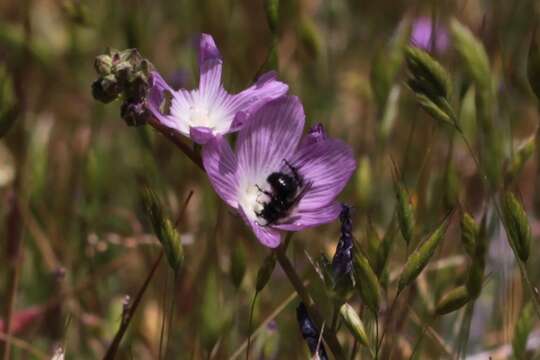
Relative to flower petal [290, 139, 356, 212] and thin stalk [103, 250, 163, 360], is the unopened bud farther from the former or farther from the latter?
thin stalk [103, 250, 163, 360]

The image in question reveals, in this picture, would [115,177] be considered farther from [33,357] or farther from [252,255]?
[33,357]

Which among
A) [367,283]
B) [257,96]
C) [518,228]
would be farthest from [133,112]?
[518,228]

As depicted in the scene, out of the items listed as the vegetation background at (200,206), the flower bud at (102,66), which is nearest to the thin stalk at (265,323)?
the vegetation background at (200,206)

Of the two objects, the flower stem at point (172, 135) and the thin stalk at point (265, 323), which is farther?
the thin stalk at point (265, 323)

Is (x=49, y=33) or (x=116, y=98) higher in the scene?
(x=116, y=98)

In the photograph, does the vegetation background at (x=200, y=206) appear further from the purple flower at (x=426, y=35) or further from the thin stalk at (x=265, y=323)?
the purple flower at (x=426, y=35)

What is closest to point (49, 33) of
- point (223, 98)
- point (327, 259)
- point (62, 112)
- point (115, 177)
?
point (62, 112)

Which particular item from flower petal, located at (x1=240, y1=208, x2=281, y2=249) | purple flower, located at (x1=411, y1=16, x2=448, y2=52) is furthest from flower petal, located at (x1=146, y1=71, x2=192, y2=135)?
purple flower, located at (x1=411, y1=16, x2=448, y2=52)
